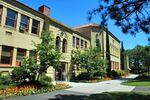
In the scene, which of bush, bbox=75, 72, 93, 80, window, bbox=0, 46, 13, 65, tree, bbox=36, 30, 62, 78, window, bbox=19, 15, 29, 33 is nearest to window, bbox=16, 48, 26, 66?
window, bbox=0, 46, 13, 65

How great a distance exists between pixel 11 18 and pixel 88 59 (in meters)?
12.3

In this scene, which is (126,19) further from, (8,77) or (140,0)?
(8,77)

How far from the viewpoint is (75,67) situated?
30766mm

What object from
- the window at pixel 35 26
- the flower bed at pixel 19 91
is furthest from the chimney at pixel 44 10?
the flower bed at pixel 19 91

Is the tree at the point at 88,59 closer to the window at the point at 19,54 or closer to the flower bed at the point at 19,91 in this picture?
the window at the point at 19,54

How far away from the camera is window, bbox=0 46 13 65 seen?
19047 mm

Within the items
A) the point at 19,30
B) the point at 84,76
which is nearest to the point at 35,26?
the point at 19,30

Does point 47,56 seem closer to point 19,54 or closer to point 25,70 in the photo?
point 25,70

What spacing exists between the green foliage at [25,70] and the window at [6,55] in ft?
6.73

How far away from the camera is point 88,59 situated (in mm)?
28500

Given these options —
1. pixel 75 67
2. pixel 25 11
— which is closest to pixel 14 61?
pixel 25 11

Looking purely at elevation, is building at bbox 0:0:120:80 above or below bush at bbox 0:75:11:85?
above

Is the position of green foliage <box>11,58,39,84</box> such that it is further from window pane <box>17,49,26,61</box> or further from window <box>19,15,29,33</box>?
window <box>19,15,29,33</box>

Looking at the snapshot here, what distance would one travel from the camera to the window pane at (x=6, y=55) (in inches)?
750
